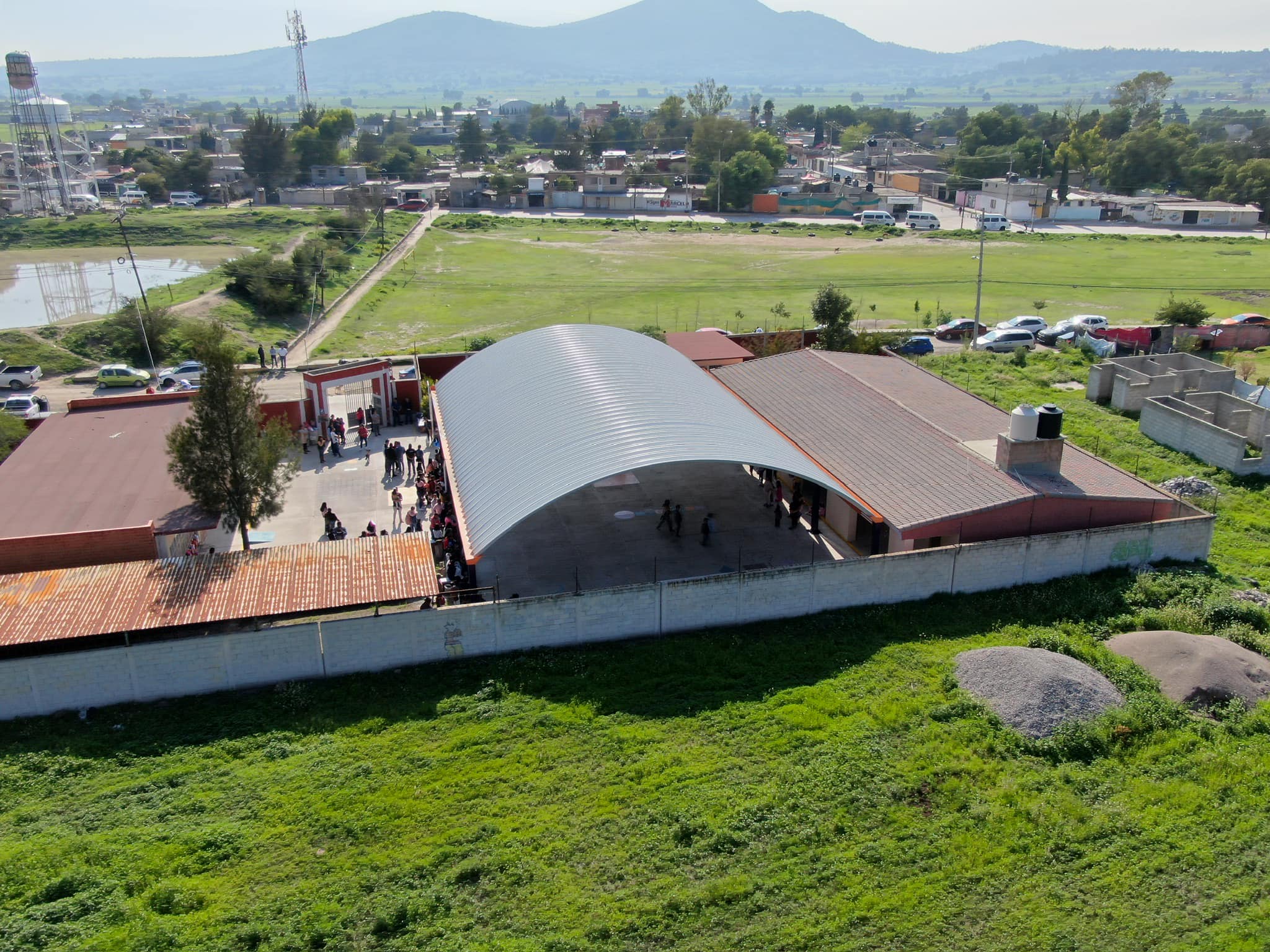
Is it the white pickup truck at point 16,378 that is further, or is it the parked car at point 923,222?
the parked car at point 923,222

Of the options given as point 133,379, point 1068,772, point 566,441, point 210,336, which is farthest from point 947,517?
point 133,379

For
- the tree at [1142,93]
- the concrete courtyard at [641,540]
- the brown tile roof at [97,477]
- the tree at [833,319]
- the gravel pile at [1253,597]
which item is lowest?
the gravel pile at [1253,597]

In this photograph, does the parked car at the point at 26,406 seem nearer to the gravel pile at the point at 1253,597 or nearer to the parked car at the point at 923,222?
the gravel pile at the point at 1253,597

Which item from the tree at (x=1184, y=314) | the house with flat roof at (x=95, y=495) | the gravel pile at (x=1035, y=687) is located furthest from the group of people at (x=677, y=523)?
the tree at (x=1184, y=314)

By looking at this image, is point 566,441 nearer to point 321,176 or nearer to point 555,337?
point 555,337

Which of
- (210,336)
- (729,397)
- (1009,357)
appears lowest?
(1009,357)

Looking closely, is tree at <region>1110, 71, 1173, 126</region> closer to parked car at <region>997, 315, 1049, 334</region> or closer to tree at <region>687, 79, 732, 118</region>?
tree at <region>687, 79, 732, 118</region>

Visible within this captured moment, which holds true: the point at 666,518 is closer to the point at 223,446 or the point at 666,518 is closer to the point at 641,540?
the point at 641,540
